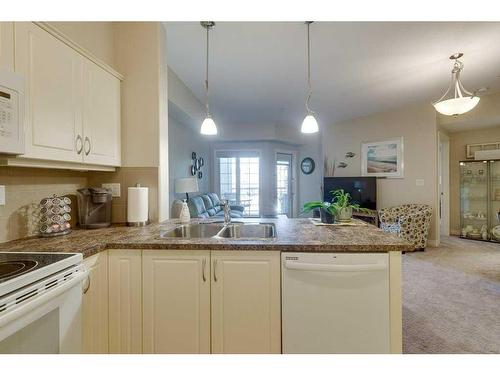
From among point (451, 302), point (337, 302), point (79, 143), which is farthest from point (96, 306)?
point (451, 302)

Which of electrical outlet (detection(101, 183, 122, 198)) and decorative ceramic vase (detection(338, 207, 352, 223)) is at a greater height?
electrical outlet (detection(101, 183, 122, 198))

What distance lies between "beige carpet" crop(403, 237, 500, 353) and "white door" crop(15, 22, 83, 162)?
8.99 ft

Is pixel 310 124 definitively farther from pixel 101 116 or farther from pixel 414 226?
pixel 414 226

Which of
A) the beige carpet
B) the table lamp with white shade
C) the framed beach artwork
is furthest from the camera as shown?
the framed beach artwork

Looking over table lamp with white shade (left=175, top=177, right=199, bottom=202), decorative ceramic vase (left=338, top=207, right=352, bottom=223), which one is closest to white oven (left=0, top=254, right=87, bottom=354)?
decorative ceramic vase (left=338, top=207, right=352, bottom=223)

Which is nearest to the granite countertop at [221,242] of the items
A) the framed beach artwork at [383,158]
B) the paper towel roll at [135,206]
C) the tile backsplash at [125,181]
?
the paper towel roll at [135,206]

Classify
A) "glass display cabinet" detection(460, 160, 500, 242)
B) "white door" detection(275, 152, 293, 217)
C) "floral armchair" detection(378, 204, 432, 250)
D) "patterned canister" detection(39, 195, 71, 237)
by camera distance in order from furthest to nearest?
"white door" detection(275, 152, 293, 217)
"glass display cabinet" detection(460, 160, 500, 242)
"floral armchair" detection(378, 204, 432, 250)
"patterned canister" detection(39, 195, 71, 237)

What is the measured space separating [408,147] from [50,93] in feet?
18.1

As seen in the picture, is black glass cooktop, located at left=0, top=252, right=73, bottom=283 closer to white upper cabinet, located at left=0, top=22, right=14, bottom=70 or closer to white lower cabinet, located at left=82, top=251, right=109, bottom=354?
white lower cabinet, located at left=82, top=251, right=109, bottom=354

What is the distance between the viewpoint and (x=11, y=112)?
1.18 meters

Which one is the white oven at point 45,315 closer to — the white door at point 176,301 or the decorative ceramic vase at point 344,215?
the white door at point 176,301

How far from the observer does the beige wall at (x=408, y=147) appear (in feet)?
15.2

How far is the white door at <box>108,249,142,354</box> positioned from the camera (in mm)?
1491
